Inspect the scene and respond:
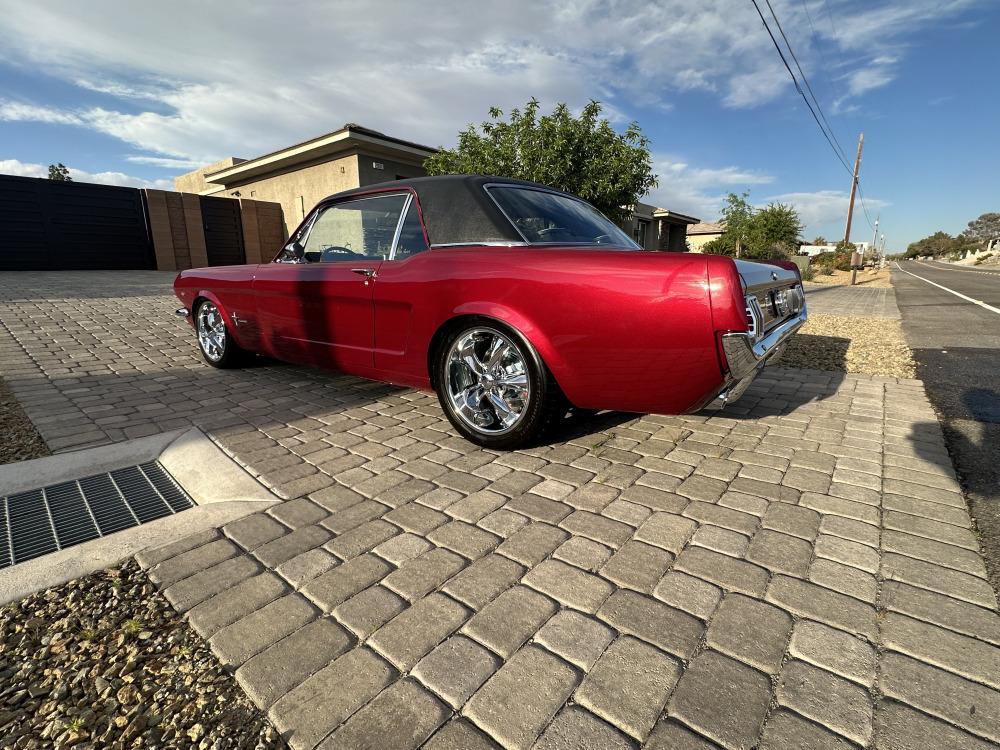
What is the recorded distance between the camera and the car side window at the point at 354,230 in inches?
134

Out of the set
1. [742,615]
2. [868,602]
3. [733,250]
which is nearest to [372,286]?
[742,615]

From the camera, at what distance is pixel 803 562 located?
→ 75.0 inches

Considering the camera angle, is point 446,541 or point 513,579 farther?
point 446,541

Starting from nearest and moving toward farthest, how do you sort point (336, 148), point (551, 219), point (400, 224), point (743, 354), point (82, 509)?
point (743, 354), point (82, 509), point (551, 219), point (400, 224), point (336, 148)

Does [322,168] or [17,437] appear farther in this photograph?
[322,168]

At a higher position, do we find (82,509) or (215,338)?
(215,338)

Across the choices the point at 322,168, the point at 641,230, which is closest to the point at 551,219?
the point at 322,168

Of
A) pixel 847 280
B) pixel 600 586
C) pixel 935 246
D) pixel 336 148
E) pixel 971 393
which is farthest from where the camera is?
pixel 935 246

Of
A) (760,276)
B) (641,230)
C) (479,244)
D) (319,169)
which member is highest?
(319,169)

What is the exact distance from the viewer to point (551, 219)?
3.15m

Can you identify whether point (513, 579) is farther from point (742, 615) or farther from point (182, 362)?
point (182, 362)

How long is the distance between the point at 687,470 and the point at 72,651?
2560mm

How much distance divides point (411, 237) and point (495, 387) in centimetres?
113

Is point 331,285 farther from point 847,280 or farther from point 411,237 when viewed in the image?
point 847,280
